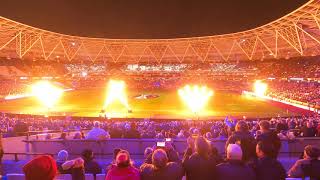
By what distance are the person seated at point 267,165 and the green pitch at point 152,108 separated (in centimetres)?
3286

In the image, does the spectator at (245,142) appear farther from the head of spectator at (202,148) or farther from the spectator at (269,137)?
the head of spectator at (202,148)

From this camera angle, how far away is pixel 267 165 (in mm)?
5523

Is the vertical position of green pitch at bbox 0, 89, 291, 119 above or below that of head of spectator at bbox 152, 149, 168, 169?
A: above

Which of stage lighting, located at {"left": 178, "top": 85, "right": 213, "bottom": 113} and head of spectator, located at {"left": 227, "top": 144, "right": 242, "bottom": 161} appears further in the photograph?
stage lighting, located at {"left": 178, "top": 85, "right": 213, "bottom": 113}

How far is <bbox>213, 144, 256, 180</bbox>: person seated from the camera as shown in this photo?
5.31 metres

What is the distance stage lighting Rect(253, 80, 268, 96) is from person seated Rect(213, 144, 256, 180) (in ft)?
191

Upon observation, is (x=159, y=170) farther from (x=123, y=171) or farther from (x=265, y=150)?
(x=265, y=150)

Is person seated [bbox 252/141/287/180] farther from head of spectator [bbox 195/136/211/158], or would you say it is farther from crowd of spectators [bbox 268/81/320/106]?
crowd of spectators [bbox 268/81/320/106]

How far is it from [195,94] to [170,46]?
1140cm

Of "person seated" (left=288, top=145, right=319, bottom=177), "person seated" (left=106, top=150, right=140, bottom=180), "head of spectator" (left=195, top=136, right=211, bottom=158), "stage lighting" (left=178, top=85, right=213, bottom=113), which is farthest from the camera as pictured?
→ "stage lighting" (left=178, top=85, right=213, bottom=113)

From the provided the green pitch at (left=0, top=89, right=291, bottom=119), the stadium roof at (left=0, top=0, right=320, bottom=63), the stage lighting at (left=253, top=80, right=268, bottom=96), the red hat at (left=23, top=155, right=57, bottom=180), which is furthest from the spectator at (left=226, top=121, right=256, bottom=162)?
the stage lighting at (left=253, top=80, right=268, bottom=96)

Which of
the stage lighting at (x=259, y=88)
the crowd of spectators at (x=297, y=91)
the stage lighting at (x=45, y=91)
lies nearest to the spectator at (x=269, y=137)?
the crowd of spectators at (x=297, y=91)

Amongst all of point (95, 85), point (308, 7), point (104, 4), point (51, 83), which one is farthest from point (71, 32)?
point (95, 85)

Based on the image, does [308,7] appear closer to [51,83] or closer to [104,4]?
[104,4]
